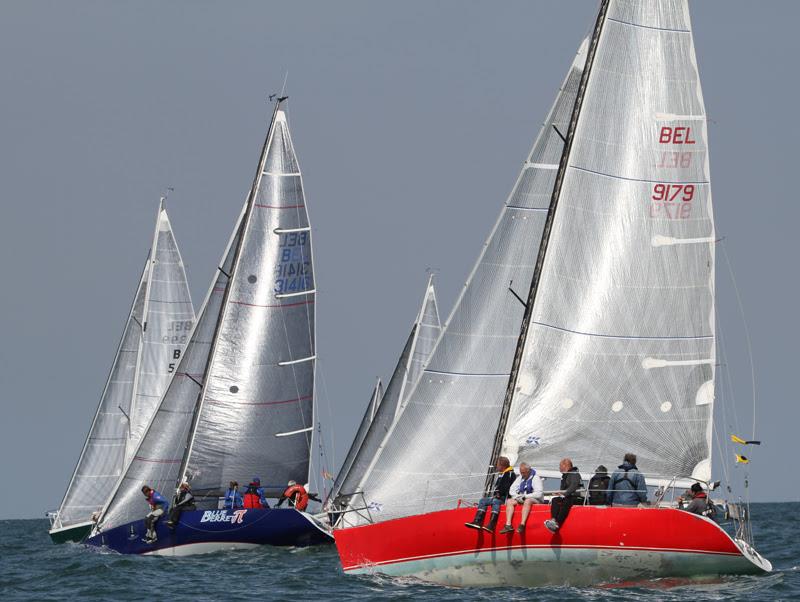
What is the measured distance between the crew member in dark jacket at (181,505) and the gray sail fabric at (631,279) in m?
10.7

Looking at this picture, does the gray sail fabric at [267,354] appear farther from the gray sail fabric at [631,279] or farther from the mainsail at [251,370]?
the gray sail fabric at [631,279]

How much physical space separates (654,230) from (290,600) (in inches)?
303

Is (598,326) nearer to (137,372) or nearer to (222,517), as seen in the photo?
(222,517)

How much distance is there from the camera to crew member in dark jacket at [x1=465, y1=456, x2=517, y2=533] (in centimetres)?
2191

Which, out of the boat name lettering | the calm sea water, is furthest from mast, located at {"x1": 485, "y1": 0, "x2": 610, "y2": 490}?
the boat name lettering

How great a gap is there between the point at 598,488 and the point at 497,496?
1.41m

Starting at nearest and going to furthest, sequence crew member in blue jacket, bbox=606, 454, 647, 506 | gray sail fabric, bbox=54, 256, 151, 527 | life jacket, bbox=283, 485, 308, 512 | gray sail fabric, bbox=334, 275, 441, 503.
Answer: crew member in blue jacket, bbox=606, 454, 647, 506 → life jacket, bbox=283, 485, 308, 512 → gray sail fabric, bbox=334, 275, 441, 503 → gray sail fabric, bbox=54, 256, 151, 527

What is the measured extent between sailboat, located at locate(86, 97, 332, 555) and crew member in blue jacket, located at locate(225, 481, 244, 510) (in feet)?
5.63

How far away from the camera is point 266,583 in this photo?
25.0 meters

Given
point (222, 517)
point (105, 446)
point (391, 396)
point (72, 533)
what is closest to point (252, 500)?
point (222, 517)

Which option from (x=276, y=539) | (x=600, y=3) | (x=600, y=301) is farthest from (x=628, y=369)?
(x=276, y=539)

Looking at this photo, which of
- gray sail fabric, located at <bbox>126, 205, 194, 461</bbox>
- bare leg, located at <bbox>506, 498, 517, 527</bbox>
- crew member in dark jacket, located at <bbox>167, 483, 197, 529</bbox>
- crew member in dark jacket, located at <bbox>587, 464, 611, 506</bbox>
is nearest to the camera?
bare leg, located at <bbox>506, 498, 517, 527</bbox>

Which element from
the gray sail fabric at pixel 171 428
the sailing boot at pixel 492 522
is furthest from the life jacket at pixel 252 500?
the sailing boot at pixel 492 522

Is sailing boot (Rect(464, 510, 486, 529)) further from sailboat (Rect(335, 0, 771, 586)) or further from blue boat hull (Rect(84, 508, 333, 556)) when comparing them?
blue boat hull (Rect(84, 508, 333, 556))
